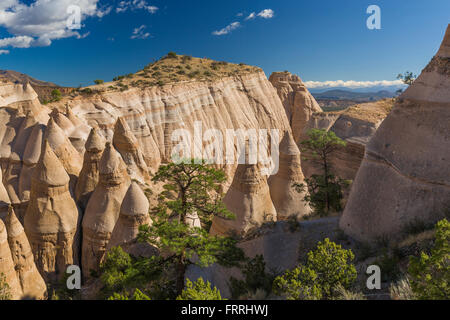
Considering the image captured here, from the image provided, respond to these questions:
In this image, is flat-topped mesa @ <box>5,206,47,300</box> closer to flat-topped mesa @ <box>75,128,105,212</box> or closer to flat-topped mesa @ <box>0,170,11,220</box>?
flat-topped mesa @ <box>0,170,11,220</box>

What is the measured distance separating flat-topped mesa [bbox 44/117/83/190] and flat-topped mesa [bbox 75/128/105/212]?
790 mm

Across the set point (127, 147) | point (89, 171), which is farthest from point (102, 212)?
point (127, 147)

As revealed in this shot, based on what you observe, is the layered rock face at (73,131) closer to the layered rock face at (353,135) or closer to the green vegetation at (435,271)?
the layered rock face at (353,135)

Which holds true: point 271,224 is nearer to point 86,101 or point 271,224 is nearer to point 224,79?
point 86,101

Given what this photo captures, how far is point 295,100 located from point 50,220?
3910 centimetres

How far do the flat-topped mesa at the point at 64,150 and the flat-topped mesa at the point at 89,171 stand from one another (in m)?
0.79

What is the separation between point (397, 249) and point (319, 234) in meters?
3.31

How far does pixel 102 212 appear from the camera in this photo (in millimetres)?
13055

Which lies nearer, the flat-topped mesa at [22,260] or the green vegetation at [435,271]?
the green vegetation at [435,271]

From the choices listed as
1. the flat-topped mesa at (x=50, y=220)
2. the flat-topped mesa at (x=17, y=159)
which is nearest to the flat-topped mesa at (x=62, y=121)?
the flat-topped mesa at (x=17, y=159)

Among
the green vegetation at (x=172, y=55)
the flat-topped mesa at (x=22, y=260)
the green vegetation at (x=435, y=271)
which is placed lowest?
the flat-topped mesa at (x=22, y=260)

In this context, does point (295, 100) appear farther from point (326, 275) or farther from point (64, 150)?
point (326, 275)

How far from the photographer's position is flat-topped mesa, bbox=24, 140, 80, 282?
1252cm

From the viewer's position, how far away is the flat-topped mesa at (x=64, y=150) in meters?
14.6
